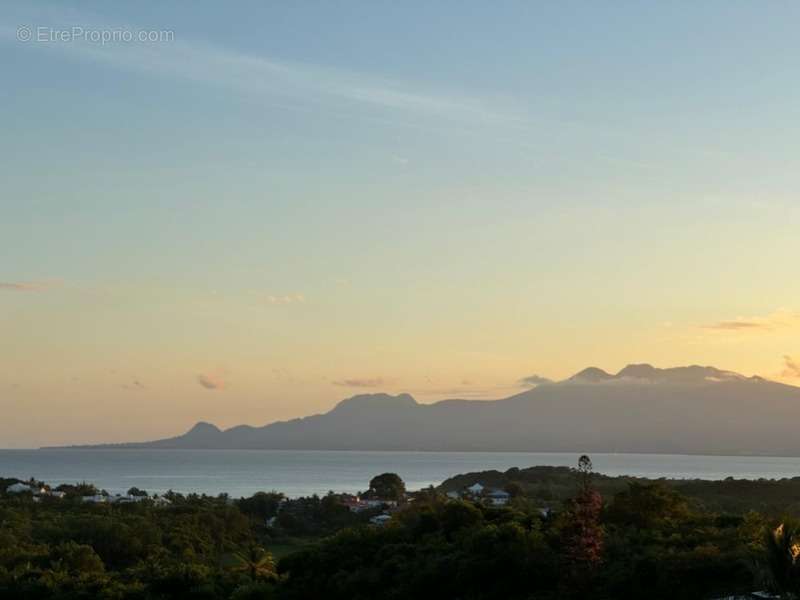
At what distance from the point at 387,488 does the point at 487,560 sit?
57523 mm

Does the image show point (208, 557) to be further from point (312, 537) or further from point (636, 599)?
point (636, 599)

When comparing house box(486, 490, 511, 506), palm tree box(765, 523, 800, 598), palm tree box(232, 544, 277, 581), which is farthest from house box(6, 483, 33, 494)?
palm tree box(765, 523, 800, 598)

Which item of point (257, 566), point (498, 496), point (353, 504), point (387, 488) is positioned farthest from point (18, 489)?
point (257, 566)

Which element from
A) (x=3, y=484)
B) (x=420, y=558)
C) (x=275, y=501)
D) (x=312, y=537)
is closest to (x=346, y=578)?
(x=420, y=558)

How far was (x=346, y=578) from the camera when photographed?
25.7 meters

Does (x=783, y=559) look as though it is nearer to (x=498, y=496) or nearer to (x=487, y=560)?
(x=487, y=560)

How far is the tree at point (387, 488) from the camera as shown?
78.2 metres

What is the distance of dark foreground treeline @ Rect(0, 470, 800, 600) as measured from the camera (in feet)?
67.7

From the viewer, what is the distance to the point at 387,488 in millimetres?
80438

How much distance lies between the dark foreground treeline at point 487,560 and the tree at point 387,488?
124ft

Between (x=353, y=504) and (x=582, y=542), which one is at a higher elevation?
(x=582, y=542)

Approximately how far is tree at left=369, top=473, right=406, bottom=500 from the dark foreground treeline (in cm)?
3791

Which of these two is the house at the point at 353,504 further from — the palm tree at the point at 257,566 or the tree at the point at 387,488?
the palm tree at the point at 257,566

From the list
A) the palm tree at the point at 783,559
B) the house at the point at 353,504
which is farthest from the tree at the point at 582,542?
the house at the point at 353,504
